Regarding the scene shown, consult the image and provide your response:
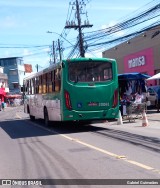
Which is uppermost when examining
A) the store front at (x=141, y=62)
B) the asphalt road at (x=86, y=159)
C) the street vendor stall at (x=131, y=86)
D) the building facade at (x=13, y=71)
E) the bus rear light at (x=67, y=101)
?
the building facade at (x=13, y=71)

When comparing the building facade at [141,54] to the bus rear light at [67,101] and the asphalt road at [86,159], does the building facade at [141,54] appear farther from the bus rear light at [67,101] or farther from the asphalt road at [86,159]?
the asphalt road at [86,159]

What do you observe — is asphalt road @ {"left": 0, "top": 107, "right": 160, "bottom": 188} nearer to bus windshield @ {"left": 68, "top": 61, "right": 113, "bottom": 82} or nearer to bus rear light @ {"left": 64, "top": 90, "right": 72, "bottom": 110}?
bus rear light @ {"left": 64, "top": 90, "right": 72, "bottom": 110}

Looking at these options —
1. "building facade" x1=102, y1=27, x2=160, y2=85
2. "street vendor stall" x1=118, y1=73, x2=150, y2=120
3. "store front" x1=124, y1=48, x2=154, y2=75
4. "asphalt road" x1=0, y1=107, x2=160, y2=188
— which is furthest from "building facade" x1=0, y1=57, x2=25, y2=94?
"asphalt road" x1=0, y1=107, x2=160, y2=188

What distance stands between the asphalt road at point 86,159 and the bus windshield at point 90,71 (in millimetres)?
2619

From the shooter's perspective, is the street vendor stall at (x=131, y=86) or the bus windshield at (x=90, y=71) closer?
the bus windshield at (x=90, y=71)

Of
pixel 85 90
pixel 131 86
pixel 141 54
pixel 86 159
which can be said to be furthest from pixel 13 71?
pixel 86 159

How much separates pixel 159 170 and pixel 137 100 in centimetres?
1425

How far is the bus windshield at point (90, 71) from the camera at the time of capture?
17.0 meters

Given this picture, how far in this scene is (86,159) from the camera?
10281mm

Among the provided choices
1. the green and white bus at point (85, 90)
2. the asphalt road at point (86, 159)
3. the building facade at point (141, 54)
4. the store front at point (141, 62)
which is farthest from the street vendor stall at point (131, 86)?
the store front at point (141, 62)

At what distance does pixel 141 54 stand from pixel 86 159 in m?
35.7

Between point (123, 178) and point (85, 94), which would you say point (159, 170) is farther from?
point (85, 94)

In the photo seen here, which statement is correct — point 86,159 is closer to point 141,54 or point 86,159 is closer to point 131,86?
point 131,86

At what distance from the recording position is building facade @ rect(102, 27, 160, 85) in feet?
136
